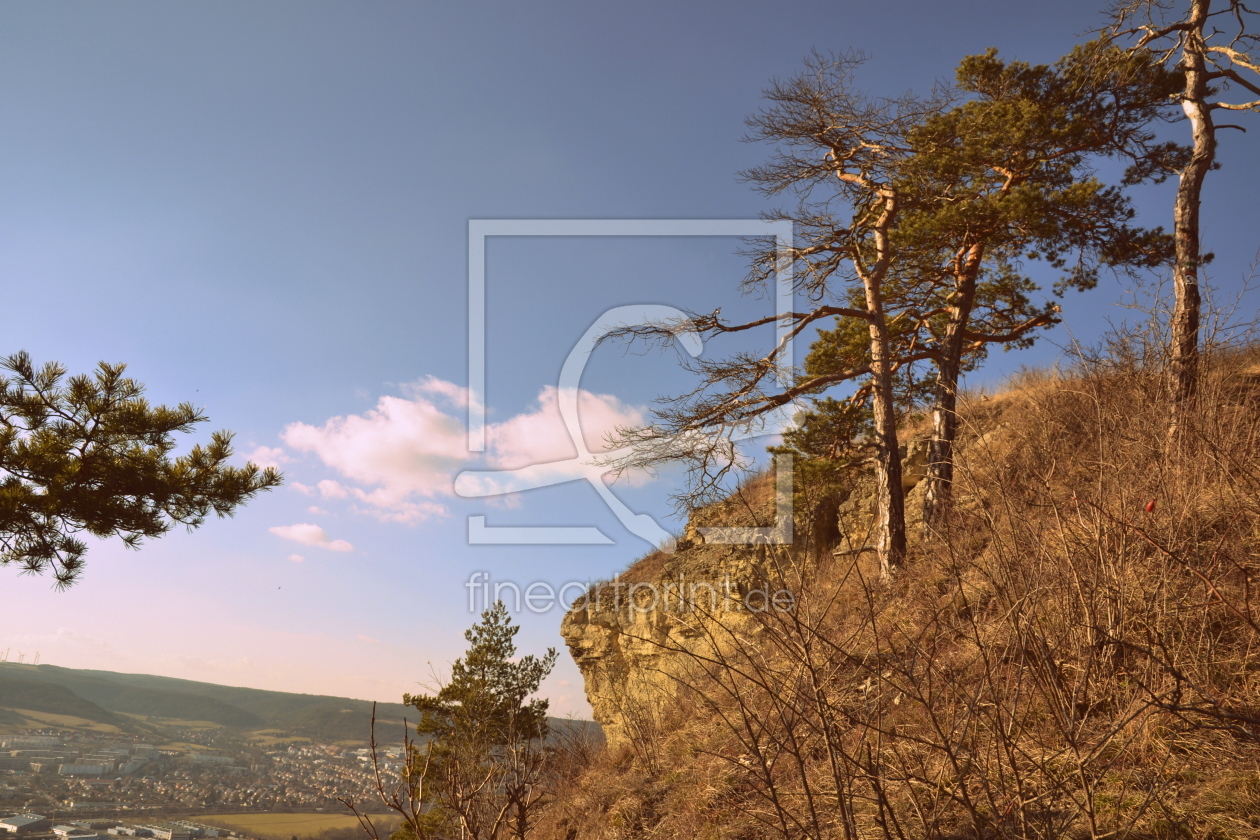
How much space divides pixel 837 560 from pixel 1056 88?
9.57 m

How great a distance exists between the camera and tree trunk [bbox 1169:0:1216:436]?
8.48 meters

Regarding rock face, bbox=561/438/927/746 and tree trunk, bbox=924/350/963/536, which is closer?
tree trunk, bbox=924/350/963/536

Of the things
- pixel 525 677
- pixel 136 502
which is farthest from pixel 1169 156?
pixel 525 677

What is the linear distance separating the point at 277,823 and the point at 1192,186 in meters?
43.7

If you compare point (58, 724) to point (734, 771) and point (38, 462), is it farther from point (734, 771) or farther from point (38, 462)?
point (734, 771)

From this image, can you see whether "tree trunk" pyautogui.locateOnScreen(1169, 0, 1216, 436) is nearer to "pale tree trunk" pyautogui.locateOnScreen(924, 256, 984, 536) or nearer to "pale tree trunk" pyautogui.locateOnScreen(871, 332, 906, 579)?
"pale tree trunk" pyautogui.locateOnScreen(924, 256, 984, 536)

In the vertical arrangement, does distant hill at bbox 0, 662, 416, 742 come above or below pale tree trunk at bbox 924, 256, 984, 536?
below

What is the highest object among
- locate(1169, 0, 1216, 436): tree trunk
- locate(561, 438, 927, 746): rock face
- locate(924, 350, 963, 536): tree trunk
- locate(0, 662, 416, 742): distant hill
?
locate(1169, 0, 1216, 436): tree trunk

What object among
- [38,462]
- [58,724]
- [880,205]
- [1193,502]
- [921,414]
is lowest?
[58,724]

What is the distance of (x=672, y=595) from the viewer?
46.2 feet

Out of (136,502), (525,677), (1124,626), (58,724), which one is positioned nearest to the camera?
(1124,626)

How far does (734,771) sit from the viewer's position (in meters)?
6.42

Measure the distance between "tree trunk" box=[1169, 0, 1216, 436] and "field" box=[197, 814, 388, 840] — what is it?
110 feet

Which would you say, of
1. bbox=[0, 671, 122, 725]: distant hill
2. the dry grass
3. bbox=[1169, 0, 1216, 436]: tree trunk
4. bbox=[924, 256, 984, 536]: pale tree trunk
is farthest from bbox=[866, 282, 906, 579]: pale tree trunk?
bbox=[0, 671, 122, 725]: distant hill
